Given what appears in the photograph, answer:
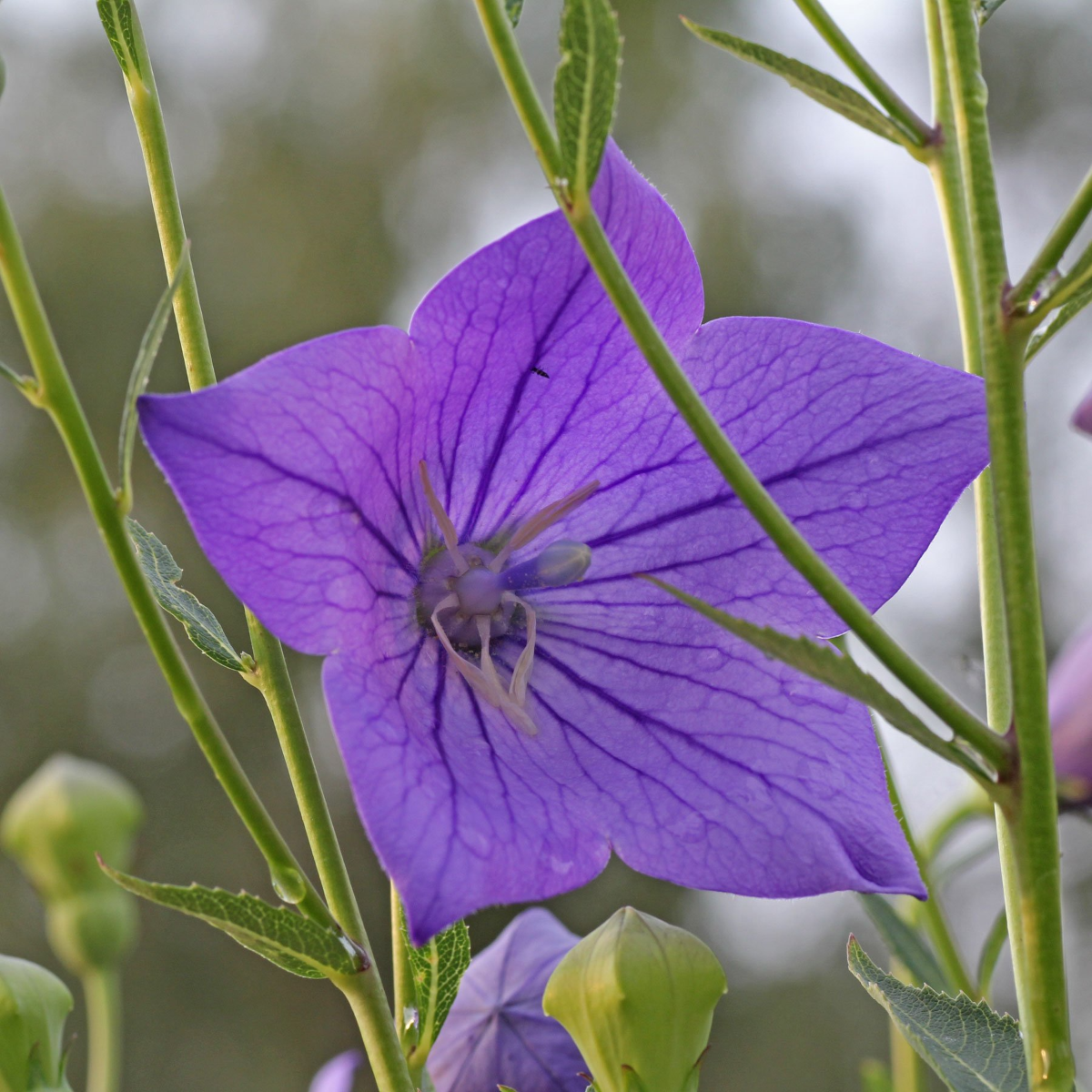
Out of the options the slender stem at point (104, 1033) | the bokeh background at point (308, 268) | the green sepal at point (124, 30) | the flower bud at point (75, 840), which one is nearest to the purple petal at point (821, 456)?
the green sepal at point (124, 30)

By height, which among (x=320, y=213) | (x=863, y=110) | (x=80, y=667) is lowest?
(x=80, y=667)

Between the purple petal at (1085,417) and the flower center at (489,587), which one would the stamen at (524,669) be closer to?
the flower center at (489,587)

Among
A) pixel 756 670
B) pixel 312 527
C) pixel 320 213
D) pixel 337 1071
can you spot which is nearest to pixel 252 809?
pixel 312 527

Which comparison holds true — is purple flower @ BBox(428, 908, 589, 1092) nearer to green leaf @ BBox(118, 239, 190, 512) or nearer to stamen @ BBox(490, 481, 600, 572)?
stamen @ BBox(490, 481, 600, 572)

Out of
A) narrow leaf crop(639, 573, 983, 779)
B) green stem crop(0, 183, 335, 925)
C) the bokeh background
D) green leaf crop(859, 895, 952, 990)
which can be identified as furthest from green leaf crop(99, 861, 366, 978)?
the bokeh background

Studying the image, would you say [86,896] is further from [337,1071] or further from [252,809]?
[252,809]

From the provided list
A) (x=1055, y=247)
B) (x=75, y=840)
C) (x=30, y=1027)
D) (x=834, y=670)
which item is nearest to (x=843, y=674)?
(x=834, y=670)
